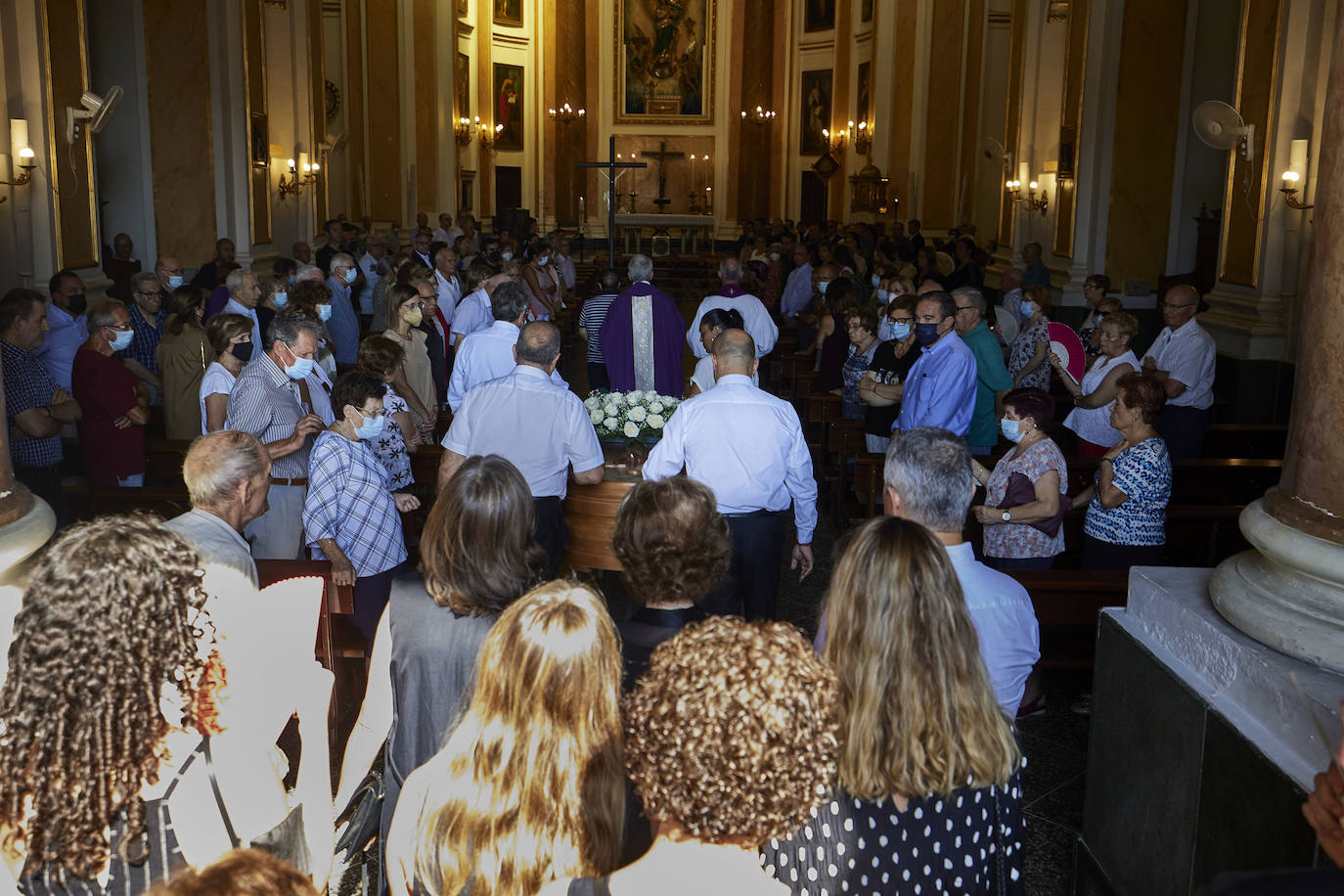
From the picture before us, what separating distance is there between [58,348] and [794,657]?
7.08 meters

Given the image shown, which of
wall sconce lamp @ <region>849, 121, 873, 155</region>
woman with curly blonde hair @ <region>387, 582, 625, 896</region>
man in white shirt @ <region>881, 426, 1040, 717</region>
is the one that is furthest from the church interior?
woman with curly blonde hair @ <region>387, 582, 625, 896</region>

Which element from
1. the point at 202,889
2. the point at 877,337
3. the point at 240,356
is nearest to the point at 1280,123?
the point at 877,337

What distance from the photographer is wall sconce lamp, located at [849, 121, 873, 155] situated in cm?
2452

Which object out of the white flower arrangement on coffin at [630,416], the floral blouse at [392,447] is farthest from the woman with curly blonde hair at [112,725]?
the white flower arrangement on coffin at [630,416]

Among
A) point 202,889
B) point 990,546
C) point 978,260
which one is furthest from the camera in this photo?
Answer: point 978,260

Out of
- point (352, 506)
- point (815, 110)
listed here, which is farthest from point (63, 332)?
point (815, 110)

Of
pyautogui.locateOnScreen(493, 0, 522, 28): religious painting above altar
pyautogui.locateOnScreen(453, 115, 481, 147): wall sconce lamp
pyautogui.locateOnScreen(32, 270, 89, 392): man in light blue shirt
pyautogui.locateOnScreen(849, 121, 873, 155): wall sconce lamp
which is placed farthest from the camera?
pyautogui.locateOnScreen(493, 0, 522, 28): religious painting above altar

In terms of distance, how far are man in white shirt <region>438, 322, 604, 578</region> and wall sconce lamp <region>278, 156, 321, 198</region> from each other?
11.6 metres

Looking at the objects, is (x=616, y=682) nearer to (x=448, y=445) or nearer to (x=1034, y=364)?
(x=448, y=445)

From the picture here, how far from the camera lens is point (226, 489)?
3.58 m

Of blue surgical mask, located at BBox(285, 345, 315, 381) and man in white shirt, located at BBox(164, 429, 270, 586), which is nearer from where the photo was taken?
man in white shirt, located at BBox(164, 429, 270, 586)

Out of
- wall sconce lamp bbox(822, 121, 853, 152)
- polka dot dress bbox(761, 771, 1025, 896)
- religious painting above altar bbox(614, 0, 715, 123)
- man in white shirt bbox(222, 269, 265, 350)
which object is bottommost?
polka dot dress bbox(761, 771, 1025, 896)

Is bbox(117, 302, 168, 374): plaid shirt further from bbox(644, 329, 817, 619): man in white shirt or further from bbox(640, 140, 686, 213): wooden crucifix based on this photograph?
bbox(640, 140, 686, 213): wooden crucifix

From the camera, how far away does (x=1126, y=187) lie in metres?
12.8
